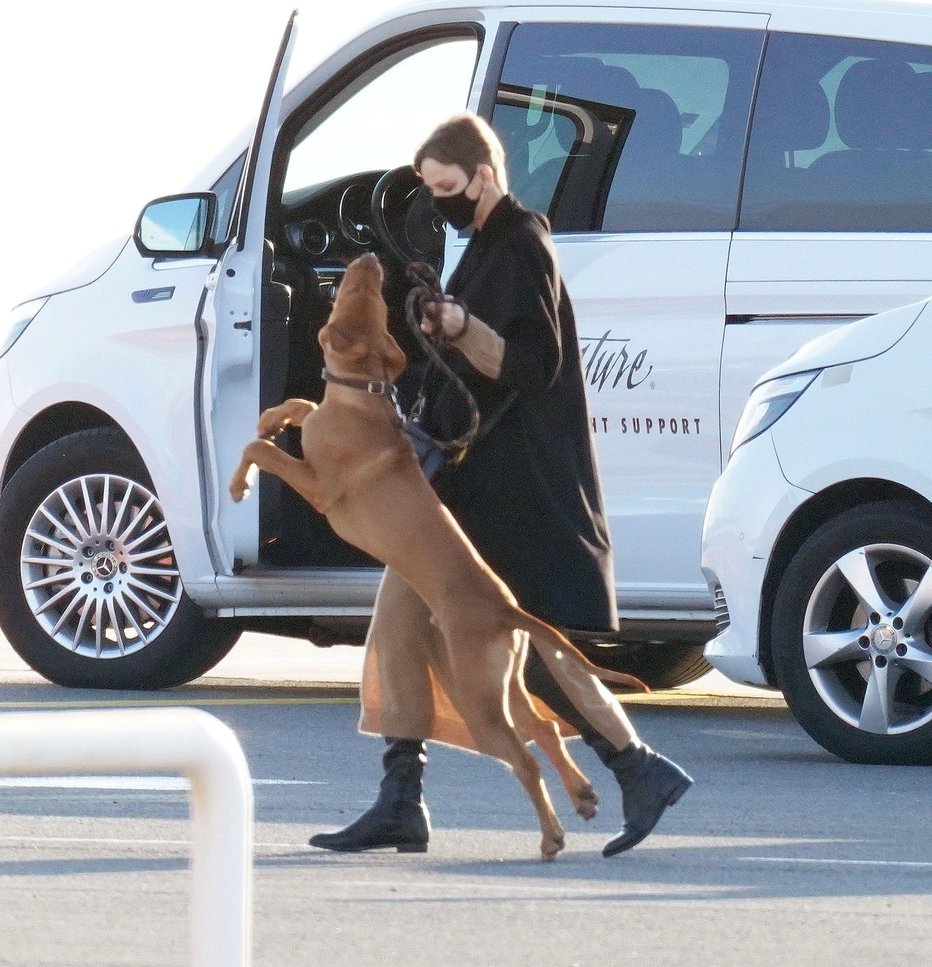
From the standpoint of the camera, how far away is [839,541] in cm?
659

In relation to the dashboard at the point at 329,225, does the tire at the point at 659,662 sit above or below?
below

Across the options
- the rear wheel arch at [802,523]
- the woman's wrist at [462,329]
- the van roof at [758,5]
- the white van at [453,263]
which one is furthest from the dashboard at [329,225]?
the woman's wrist at [462,329]

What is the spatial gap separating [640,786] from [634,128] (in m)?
3.12

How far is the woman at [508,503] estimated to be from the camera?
5.04m

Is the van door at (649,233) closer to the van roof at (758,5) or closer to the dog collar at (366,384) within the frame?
the van roof at (758,5)

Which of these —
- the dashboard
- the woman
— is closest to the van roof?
the dashboard

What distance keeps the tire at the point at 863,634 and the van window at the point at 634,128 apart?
137 cm

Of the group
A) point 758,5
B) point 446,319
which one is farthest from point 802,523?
point 446,319

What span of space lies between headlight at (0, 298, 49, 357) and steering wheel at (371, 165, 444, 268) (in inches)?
54.2

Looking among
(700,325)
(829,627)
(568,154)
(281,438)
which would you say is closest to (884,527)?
(829,627)

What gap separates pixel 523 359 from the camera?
4.96 meters

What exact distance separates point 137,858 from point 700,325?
125 inches

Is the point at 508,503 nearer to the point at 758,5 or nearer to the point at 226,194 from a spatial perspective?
the point at 758,5

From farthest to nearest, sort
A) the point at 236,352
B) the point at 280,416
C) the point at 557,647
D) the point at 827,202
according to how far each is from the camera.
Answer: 1. the point at 236,352
2. the point at 827,202
3. the point at 280,416
4. the point at 557,647
